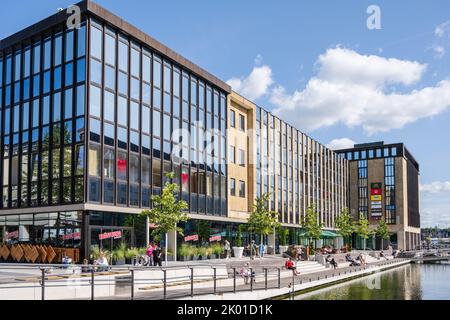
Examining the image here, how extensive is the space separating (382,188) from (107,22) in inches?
3288

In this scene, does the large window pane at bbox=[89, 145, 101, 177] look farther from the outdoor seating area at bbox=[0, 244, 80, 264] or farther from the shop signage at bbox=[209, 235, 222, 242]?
the shop signage at bbox=[209, 235, 222, 242]

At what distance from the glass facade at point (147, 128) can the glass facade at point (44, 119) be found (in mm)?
1206

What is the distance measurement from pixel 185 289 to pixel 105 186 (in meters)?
14.2

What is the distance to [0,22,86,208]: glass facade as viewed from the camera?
34688mm

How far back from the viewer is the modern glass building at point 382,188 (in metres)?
107

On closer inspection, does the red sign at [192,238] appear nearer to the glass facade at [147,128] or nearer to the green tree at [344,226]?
the glass facade at [147,128]

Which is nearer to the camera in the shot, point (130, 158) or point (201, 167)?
point (130, 158)

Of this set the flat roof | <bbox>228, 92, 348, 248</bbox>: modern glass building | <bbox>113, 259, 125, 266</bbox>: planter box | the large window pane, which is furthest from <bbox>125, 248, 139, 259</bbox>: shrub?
<bbox>228, 92, 348, 248</bbox>: modern glass building

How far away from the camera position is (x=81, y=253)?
33.0 m

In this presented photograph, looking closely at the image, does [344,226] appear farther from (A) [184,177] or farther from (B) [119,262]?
(B) [119,262]

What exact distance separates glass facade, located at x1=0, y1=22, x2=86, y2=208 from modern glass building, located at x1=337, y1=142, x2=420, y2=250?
263ft

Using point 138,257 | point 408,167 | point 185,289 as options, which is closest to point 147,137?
point 138,257

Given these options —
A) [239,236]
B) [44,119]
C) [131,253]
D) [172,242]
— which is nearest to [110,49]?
[44,119]

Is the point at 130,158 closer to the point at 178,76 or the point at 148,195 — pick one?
the point at 148,195
